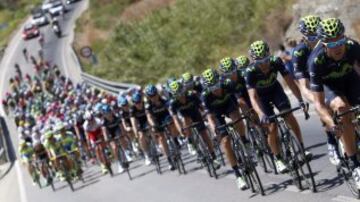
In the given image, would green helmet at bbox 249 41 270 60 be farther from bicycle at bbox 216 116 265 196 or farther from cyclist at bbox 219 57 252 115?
cyclist at bbox 219 57 252 115

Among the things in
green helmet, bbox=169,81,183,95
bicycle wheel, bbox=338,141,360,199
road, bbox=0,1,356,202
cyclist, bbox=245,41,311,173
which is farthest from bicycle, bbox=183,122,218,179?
bicycle wheel, bbox=338,141,360,199

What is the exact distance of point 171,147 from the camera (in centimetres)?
1764

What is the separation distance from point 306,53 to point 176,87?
4884 mm

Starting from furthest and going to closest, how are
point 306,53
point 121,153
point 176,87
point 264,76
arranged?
point 121,153, point 176,87, point 264,76, point 306,53

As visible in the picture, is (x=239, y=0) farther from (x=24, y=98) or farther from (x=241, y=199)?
(x=241, y=199)

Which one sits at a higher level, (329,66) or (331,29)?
(331,29)

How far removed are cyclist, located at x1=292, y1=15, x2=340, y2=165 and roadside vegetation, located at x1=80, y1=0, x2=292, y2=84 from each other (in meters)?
20.0

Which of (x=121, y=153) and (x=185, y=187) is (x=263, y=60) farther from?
(x=121, y=153)

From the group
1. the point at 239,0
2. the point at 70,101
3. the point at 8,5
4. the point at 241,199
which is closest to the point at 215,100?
the point at 241,199

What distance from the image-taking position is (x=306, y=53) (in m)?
10.4

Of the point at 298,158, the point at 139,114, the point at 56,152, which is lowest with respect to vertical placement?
the point at 298,158

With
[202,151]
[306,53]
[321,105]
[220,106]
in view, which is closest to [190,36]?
[202,151]

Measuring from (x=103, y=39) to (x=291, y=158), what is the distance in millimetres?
57475

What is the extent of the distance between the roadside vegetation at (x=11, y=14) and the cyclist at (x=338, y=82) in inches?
3370
